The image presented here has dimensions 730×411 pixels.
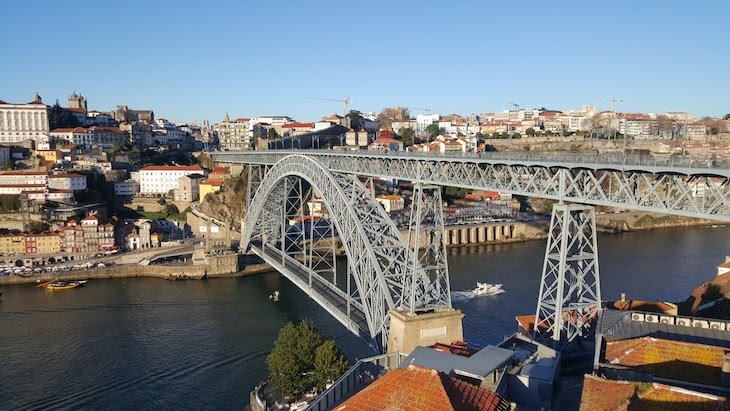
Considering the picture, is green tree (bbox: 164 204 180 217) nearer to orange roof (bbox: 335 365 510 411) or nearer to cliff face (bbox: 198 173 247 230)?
cliff face (bbox: 198 173 247 230)

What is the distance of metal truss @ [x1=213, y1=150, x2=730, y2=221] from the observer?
9.57 metres

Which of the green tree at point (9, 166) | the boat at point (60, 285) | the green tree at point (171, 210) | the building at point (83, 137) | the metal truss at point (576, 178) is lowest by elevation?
the boat at point (60, 285)

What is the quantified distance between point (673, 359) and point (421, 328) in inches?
268

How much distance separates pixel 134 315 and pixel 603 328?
19.4m

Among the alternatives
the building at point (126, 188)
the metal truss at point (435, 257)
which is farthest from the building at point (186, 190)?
the metal truss at point (435, 257)

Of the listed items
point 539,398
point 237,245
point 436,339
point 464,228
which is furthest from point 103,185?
point 539,398

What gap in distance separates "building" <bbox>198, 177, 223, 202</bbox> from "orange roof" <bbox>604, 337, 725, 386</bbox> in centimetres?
3675

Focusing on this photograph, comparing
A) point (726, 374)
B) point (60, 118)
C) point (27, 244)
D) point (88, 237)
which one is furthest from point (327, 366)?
point (60, 118)

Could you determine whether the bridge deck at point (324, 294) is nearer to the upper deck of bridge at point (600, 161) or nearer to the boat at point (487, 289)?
the upper deck of bridge at point (600, 161)

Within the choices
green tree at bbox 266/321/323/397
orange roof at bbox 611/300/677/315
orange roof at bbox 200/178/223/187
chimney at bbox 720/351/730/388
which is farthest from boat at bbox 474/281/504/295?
orange roof at bbox 200/178/223/187

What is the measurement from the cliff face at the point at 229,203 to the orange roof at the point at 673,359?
32.0 m

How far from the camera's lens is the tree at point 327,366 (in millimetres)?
15336

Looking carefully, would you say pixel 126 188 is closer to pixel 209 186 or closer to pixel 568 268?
pixel 209 186

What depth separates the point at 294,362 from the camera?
15703mm
